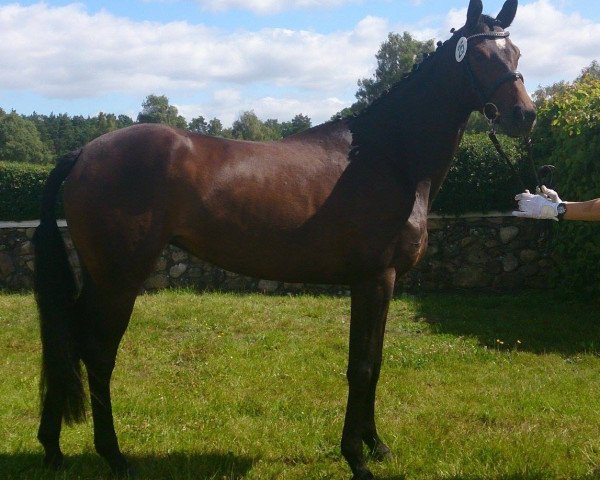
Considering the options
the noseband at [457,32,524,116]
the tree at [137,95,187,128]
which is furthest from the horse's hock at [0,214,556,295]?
the tree at [137,95,187,128]

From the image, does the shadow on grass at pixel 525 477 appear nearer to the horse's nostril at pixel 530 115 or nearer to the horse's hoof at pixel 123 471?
the horse's hoof at pixel 123 471

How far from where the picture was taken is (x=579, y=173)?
730cm

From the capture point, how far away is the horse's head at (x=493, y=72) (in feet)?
11.1

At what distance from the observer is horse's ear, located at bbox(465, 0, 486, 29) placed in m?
3.47

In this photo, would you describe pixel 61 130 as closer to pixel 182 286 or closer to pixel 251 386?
pixel 182 286

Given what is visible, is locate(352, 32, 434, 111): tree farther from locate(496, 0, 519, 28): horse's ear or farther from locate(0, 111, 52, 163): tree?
locate(496, 0, 519, 28): horse's ear

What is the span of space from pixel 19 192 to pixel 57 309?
7.22m

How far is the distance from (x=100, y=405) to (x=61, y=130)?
34.8 metres

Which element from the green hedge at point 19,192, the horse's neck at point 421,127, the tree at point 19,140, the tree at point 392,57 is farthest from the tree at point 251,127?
the horse's neck at point 421,127

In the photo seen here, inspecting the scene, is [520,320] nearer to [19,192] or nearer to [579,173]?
[579,173]

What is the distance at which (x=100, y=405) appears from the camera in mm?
3477

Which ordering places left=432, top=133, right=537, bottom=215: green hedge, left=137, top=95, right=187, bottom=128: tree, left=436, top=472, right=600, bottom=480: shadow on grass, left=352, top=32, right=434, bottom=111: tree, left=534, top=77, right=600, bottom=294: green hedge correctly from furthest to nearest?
1. left=352, top=32, right=434, bottom=111: tree
2. left=137, top=95, right=187, bottom=128: tree
3. left=432, top=133, right=537, bottom=215: green hedge
4. left=534, top=77, right=600, bottom=294: green hedge
5. left=436, top=472, right=600, bottom=480: shadow on grass

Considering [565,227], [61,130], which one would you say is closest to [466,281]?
[565,227]

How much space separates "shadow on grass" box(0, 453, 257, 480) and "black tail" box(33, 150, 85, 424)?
323mm
